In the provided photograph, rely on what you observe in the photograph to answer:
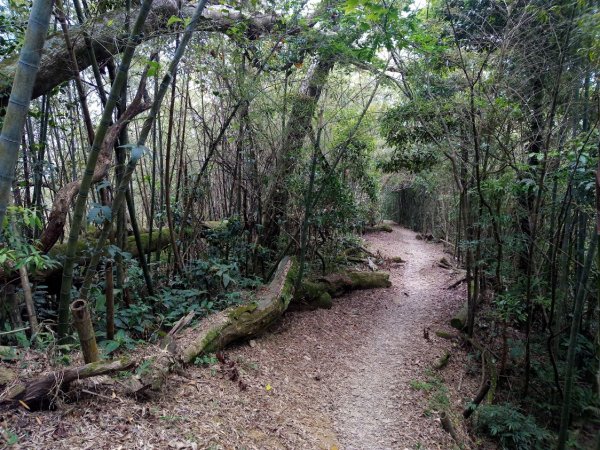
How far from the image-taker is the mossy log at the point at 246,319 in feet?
11.8

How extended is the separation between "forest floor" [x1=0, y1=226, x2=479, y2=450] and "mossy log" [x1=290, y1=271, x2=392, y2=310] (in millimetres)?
194

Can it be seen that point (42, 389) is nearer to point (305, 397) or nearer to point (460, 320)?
point (305, 397)

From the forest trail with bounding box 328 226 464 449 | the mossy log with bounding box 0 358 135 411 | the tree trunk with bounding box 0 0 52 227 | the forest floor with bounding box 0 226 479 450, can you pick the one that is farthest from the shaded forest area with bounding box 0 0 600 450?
the tree trunk with bounding box 0 0 52 227

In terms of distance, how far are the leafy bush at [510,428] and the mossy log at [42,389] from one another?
4.12 meters

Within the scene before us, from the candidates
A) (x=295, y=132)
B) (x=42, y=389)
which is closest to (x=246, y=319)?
(x=42, y=389)

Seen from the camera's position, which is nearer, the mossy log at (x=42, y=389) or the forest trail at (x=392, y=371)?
the mossy log at (x=42, y=389)

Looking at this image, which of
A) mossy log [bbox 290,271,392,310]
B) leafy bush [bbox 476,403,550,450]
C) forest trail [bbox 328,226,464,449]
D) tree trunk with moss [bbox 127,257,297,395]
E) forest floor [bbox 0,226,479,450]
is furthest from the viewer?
mossy log [bbox 290,271,392,310]

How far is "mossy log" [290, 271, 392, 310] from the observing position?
612 centimetres

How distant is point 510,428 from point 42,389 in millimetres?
4442

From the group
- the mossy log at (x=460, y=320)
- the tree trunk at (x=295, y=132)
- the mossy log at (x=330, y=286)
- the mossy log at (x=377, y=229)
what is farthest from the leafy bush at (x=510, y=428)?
the mossy log at (x=377, y=229)

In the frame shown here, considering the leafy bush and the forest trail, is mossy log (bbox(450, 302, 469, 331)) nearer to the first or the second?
the forest trail

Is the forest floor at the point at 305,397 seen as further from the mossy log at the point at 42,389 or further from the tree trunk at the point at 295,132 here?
the tree trunk at the point at 295,132

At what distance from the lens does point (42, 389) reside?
84.1 inches

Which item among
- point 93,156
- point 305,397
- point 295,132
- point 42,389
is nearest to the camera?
→ point 42,389
